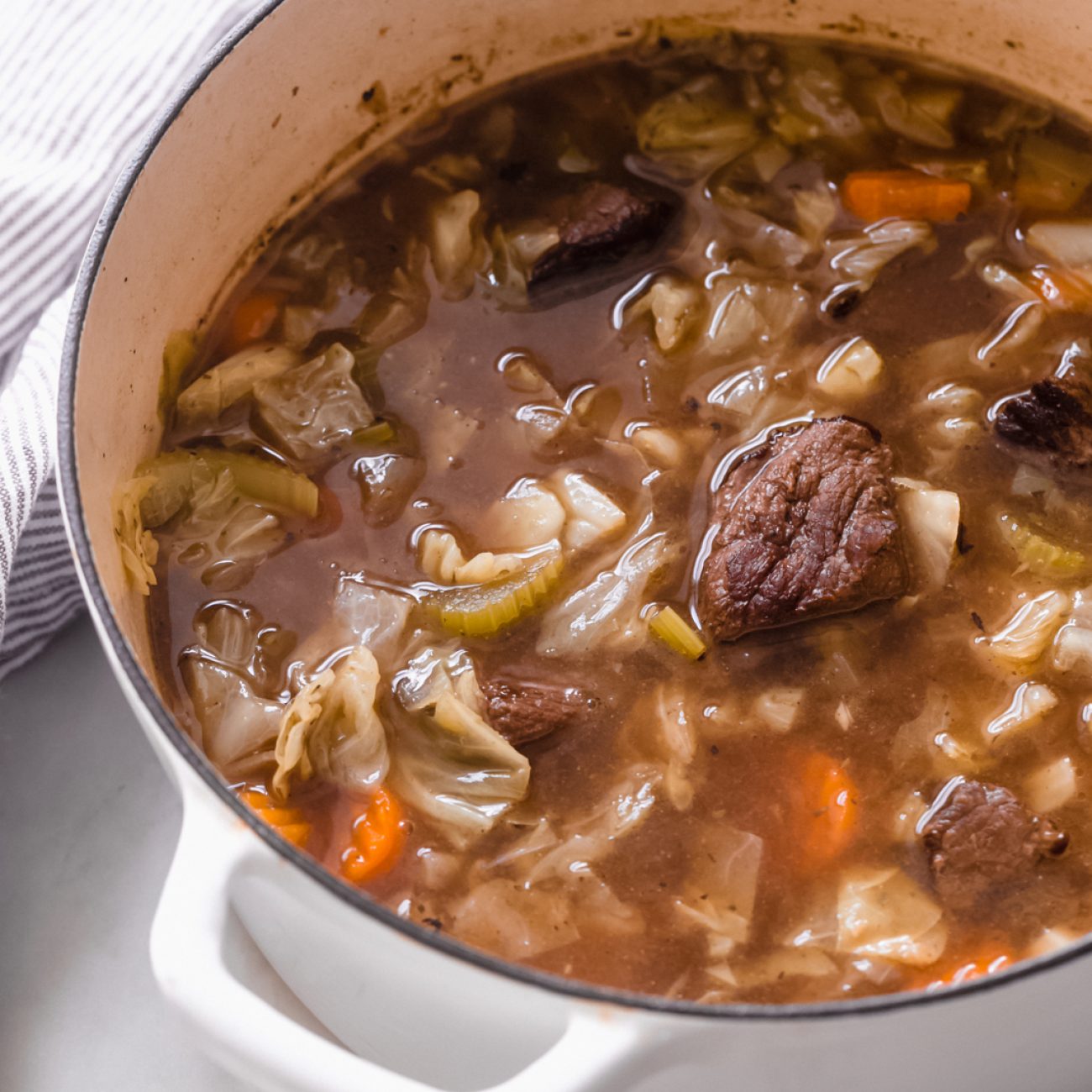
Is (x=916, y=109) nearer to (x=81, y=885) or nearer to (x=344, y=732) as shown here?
(x=344, y=732)

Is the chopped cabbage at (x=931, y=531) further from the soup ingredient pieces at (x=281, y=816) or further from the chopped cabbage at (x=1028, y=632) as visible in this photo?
the soup ingredient pieces at (x=281, y=816)

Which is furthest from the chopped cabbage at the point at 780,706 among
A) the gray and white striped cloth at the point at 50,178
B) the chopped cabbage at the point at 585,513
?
the gray and white striped cloth at the point at 50,178

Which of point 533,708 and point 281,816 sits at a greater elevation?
point 281,816

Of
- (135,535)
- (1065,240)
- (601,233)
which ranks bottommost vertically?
(1065,240)

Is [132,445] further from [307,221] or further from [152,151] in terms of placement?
[307,221]

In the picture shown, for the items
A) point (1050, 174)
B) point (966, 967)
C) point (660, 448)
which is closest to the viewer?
point (966, 967)

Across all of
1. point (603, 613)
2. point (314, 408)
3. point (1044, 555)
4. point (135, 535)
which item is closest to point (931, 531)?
point (1044, 555)

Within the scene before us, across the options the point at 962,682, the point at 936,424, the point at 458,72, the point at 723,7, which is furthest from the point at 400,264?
the point at 962,682
